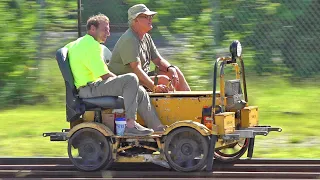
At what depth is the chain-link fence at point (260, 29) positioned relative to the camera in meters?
11.3

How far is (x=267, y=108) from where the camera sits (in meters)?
10.8

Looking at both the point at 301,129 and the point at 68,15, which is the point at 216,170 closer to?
the point at 301,129

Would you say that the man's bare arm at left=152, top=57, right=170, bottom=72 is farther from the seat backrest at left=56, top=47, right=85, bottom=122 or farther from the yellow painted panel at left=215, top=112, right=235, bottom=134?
the yellow painted panel at left=215, top=112, right=235, bottom=134

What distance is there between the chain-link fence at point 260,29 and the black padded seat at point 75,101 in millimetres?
3570

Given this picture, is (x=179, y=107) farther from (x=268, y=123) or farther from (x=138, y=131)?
(x=268, y=123)

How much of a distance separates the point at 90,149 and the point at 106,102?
1.63 ft

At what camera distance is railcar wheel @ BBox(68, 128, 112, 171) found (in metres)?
7.80

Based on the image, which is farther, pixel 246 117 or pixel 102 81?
pixel 246 117

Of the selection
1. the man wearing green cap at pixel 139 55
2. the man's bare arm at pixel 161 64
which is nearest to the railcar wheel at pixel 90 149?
the man wearing green cap at pixel 139 55

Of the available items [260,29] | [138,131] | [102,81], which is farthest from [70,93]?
[260,29]

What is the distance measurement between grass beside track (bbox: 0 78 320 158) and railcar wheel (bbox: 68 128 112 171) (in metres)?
1.23

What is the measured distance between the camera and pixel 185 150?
303 inches

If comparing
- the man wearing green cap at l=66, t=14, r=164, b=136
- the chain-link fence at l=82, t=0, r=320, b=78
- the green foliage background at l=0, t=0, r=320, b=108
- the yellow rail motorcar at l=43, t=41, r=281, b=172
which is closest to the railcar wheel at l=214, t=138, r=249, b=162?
the yellow rail motorcar at l=43, t=41, r=281, b=172

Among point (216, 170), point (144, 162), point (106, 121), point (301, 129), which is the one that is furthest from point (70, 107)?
point (301, 129)
